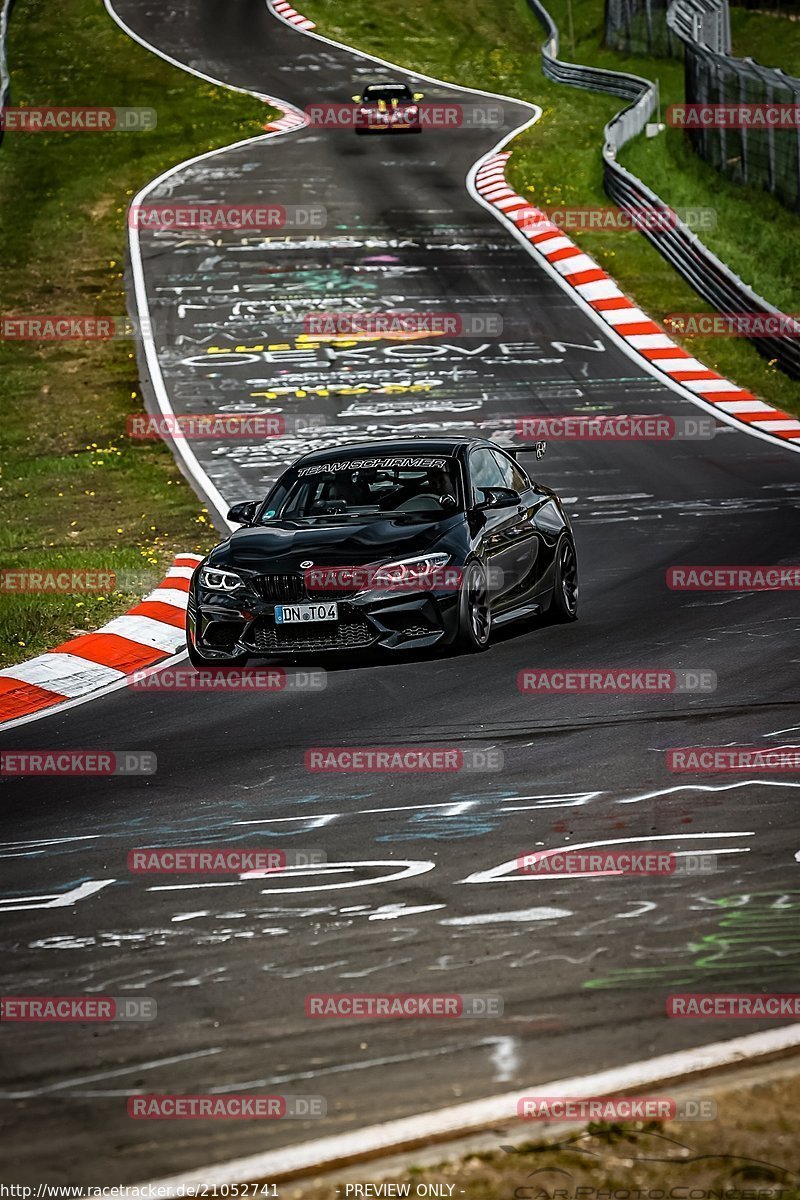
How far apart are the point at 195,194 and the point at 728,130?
34.3ft

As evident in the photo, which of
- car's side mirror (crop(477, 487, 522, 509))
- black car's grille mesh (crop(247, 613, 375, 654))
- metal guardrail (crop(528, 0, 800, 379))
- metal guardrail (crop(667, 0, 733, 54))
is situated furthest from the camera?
metal guardrail (crop(667, 0, 733, 54))

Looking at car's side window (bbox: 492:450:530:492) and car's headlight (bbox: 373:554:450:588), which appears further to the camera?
car's side window (bbox: 492:450:530:492)

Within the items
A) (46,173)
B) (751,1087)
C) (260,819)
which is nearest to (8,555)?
(260,819)

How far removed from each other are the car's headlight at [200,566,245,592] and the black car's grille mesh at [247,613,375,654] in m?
0.32

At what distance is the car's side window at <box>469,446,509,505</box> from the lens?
12.8m

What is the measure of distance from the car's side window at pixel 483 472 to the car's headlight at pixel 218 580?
1.84 m

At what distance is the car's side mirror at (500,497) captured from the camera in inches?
497

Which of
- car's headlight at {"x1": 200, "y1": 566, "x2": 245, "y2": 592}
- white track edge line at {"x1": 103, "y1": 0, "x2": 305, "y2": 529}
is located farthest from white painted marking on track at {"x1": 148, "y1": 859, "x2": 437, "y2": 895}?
white track edge line at {"x1": 103, "y1": 0, "x2": 305, "y2": 529}

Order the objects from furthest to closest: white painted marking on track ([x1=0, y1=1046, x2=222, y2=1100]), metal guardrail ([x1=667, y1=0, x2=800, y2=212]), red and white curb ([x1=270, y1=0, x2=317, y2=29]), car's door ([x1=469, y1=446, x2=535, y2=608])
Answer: red and white curb ([x1=270, y1=0, x2=317, y2=29]) → metal guardrail ([x1=667, y1=0, x2=800, y2=212]) → car's door ([x1=469, y1=446, x2=535, y2=608]) → white painted marking on track ([x1=0, y1=1046, x2=222, y2=1100])

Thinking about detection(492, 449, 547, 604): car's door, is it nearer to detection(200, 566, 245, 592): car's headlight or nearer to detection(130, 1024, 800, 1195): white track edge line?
detection(200, 566, 245, 592): car's headlight

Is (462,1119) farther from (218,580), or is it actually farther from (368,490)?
(368,490)

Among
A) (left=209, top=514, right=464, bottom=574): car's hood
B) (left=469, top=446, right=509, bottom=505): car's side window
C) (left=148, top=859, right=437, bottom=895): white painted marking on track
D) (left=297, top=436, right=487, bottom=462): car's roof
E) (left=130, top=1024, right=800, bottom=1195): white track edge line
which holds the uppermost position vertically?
(left=297, top=436, right=487, bottom=462): car's roof

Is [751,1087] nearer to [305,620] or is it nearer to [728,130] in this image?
[305,620]

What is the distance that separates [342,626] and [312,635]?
22cm
